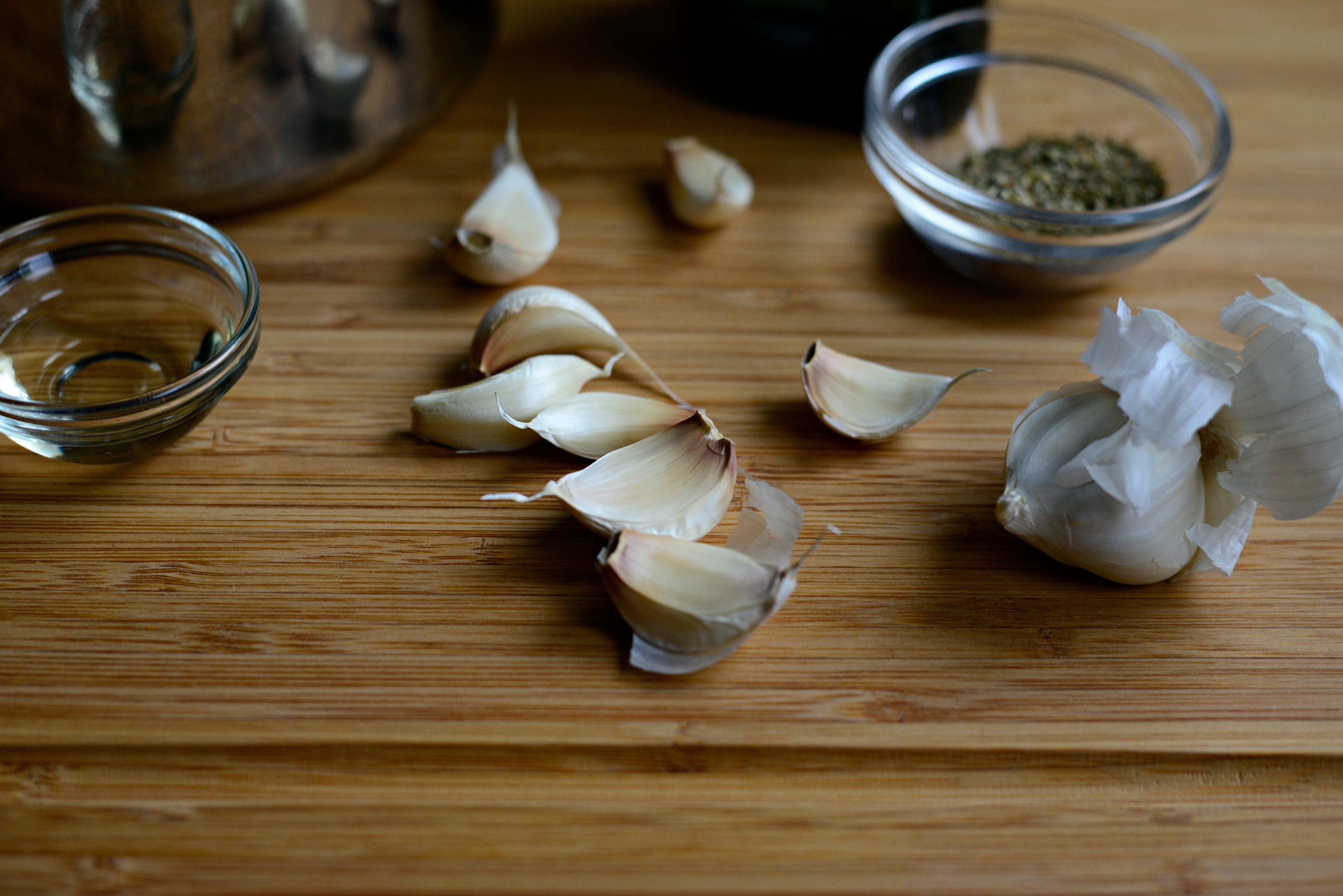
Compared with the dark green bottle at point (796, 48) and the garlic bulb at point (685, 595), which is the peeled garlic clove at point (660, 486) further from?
the dark green bottle at point (796, 48)

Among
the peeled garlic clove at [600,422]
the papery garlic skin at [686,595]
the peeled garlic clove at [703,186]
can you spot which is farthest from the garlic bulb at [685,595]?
the peeled garlic clove at [703,186]

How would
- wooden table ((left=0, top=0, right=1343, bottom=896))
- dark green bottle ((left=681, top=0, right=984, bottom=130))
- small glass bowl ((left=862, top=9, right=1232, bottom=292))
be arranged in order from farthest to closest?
dark green bottle ((left=681, top=0, right=984, bottom=130)) → small glass bowl ((left=862, top=9, right=1232, bottom=292)) → wooden table ((left=0, top=0, right=1343, bottom=896))

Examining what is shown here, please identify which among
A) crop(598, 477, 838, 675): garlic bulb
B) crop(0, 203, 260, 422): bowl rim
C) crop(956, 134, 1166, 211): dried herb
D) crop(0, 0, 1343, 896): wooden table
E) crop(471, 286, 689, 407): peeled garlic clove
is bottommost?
crop(0, 0, 1343, 896): wooden table

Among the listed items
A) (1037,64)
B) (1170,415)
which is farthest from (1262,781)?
(1037,64)

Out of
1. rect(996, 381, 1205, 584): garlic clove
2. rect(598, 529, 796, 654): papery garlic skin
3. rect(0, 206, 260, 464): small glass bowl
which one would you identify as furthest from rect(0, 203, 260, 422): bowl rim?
rect(996, 381, 1205, 584): garlic clove

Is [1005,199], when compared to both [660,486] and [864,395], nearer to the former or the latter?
[864,395]

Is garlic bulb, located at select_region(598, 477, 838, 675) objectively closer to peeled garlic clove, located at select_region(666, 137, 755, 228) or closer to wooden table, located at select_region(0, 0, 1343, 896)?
wooden table, located at select_region(0, 0, 1343, 896)
